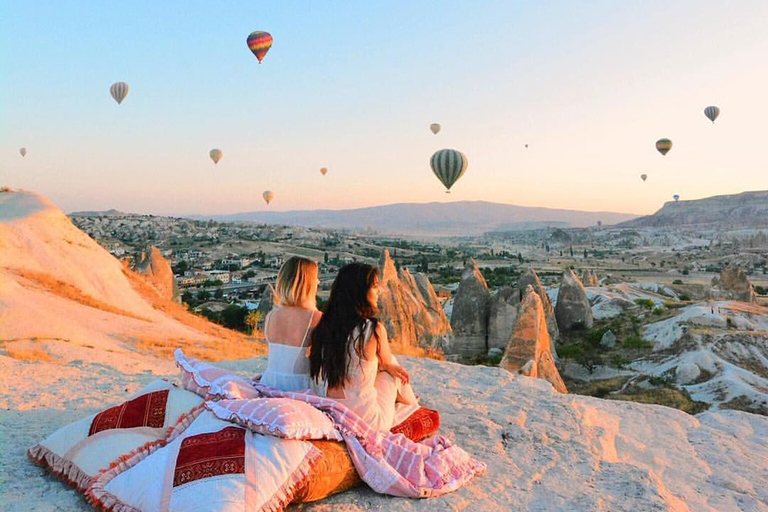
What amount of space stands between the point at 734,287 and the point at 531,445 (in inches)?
973

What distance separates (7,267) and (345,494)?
8397 mm

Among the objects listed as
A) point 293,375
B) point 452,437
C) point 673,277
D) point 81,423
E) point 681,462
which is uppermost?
point 293,375

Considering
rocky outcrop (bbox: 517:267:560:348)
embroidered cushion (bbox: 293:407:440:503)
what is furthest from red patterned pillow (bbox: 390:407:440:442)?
rocky outcrop (bbox: 517:267:560:348)

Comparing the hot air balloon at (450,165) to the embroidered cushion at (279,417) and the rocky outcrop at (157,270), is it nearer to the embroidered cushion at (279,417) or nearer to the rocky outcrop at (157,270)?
the rocky outcrop at (157,270)

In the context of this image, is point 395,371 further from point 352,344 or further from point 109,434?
point 109,434

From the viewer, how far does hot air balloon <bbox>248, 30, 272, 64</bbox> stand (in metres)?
22.0

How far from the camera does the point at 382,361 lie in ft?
10.5

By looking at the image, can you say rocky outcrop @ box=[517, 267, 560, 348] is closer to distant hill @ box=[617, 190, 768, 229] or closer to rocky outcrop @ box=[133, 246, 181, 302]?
rocky outcrop @ box=[133, 246, 181, 302]

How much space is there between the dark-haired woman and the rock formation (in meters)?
19.7

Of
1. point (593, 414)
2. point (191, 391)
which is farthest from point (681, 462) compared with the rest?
point (191, 391)

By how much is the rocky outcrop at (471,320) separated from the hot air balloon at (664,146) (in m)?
24.4

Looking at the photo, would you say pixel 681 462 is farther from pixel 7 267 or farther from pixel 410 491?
pixel 7 267

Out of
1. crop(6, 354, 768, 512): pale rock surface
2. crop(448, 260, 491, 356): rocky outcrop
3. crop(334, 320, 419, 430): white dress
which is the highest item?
crop(334, 320, 419, 430): white dress

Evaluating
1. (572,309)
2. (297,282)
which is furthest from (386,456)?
(572,309)
